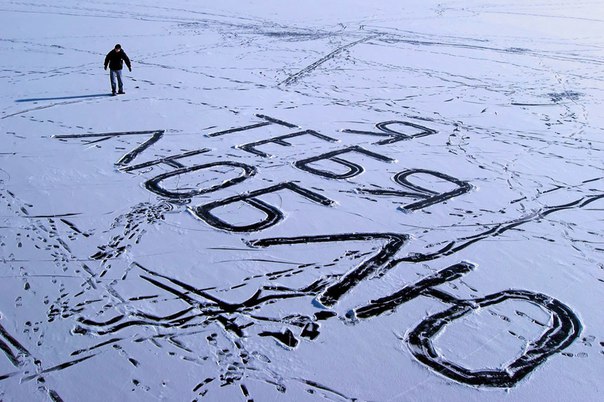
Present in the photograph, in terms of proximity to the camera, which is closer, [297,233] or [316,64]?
[297,233]

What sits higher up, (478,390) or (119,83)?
(119,83)

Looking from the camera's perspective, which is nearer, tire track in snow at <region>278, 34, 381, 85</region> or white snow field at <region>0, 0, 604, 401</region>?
white snow field at <region>0, 0, 604, 401</region>

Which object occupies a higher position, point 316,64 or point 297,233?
point 316,64

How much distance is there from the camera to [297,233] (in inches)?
210

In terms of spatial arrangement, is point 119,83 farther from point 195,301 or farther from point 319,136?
point 195,301

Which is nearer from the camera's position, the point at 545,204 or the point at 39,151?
the point at 545,204

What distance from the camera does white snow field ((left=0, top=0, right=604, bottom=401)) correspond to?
3.68 m

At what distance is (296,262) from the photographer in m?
4.86

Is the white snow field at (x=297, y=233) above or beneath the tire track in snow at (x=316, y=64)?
beneath

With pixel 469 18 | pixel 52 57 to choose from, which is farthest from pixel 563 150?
pixel 469 18

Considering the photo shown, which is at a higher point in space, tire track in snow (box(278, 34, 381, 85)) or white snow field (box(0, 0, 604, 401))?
tire track in snow (box(278, 34, 381, 85))

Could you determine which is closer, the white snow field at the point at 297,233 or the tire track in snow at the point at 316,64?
the white snow field at the point at 297,233

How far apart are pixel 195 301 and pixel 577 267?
3.12m

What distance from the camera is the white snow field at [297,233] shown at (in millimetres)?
3676
